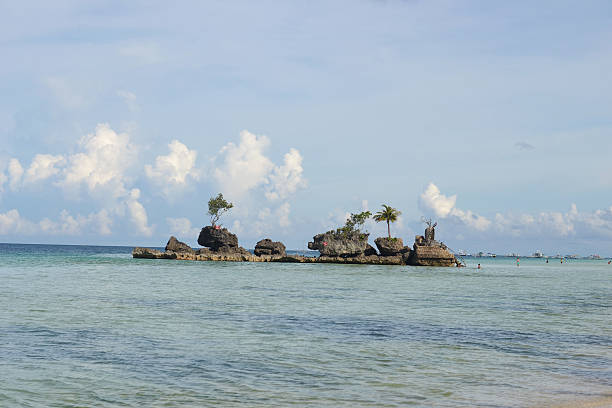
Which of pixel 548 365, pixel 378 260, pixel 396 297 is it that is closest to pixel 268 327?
pixel 548 365

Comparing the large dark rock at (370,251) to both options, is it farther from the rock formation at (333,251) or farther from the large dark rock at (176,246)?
the large dark rock at (176,246)

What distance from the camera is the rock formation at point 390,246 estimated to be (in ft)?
396

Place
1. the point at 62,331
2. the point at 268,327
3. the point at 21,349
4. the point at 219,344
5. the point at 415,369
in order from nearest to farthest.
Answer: the point at 415,369 → the point at 21,349 → the point at 219,344 → the point at 62,331 → the point at 268,327

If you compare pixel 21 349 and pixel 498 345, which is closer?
pixel 21 349

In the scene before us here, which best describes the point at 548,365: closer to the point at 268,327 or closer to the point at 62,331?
the point at 268,327

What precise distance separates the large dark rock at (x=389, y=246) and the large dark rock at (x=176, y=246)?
4462 centimetres

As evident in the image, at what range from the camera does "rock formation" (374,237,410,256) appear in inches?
4756

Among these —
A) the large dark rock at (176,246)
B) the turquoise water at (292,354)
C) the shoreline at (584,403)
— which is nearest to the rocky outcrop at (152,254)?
the large dark rock at (176,246)

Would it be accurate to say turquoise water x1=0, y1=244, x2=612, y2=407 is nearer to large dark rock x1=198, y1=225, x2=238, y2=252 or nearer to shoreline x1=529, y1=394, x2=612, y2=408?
shoreline x1=529, y1=394, x2=612, y2=408

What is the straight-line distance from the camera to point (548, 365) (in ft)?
55.9

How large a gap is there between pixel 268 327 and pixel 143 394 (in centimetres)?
1116

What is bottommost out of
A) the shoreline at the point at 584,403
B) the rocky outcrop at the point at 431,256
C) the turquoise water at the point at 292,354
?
the turquoise water at the point at 292,354

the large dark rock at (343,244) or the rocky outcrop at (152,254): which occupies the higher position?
the large dark rock at (343,244)

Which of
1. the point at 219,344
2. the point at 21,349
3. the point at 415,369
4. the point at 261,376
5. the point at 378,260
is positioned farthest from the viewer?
the point at 378,260
